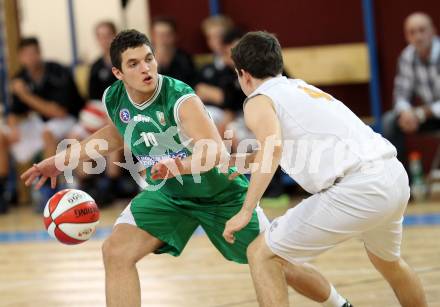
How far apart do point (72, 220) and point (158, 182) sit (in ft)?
1.56

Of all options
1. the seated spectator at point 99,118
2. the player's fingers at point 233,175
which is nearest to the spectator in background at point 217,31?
the seated spectator at point 99,118

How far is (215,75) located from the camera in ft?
31.7

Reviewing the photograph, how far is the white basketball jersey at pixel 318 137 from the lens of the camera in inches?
165

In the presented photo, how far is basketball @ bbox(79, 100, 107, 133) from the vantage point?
32.5 feet

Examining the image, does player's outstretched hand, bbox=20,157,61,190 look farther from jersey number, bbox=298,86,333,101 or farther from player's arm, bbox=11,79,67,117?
player's arm, bbox=11,79,67,117

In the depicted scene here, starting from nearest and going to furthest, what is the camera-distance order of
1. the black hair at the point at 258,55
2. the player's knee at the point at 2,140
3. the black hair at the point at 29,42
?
the black hair at the point at 258,55 < the black hair at the point at 29,42 < the player's knee at the point at 2,140

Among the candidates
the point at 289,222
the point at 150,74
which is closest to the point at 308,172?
the point at 289,222

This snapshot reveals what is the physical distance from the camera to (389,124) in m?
8.89

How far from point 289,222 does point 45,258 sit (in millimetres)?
3743

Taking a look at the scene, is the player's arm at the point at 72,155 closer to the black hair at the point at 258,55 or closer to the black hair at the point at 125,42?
the black hair at the point at 125,42

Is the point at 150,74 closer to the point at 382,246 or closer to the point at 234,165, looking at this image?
the point at 234,165

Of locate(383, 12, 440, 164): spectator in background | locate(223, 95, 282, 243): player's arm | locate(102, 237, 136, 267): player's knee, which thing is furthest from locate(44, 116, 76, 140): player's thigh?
locate(223, 95, 282, 243): player's arm

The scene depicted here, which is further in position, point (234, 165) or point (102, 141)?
point (102, 141)

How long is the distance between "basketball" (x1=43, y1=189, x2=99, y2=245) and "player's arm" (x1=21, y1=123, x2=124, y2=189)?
18 cm
